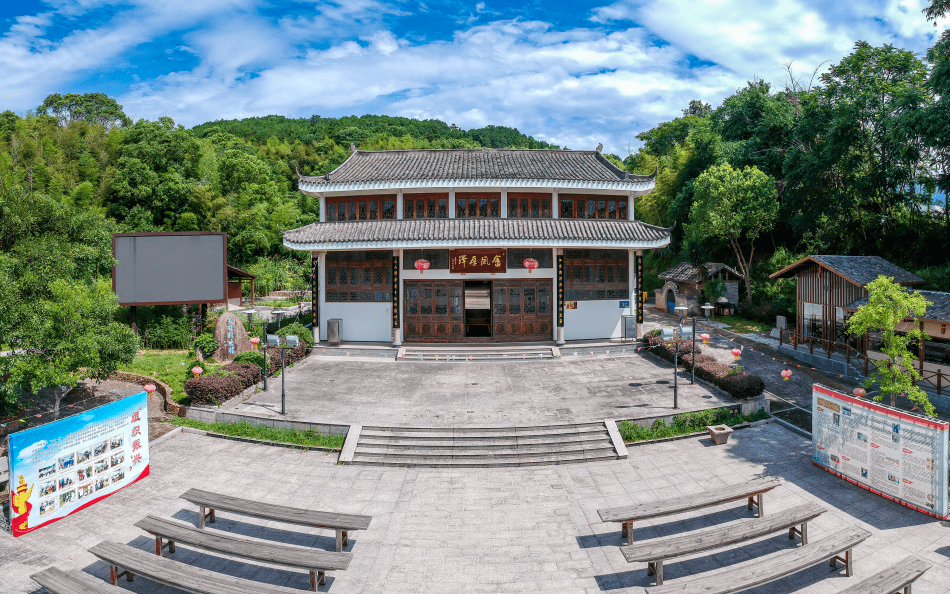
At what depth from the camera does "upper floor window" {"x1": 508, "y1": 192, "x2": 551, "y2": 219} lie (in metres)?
21.9

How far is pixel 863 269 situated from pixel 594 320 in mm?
10268

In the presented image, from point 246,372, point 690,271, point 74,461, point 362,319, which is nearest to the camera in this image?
point 74,461

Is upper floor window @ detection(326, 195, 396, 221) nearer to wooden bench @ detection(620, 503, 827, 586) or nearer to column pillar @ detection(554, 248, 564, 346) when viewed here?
column pillar @ detection(554, 248, 564, 346)

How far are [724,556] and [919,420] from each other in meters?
4.49

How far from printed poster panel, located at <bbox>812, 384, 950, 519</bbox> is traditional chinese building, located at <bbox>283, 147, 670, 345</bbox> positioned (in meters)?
11.4

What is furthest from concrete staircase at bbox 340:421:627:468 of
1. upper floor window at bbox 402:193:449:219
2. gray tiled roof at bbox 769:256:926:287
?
gray tiled roof at bbox 769:256:926:287

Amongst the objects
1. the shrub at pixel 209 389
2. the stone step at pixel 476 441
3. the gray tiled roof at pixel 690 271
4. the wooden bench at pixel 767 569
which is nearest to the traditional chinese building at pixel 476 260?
the shrub at pixel 209 389

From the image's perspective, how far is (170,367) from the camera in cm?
1809

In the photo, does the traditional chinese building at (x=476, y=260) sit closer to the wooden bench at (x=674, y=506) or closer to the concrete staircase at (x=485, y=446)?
the concrete staircase at (x=485, y=446)

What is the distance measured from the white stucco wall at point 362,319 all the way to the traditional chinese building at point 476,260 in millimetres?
45

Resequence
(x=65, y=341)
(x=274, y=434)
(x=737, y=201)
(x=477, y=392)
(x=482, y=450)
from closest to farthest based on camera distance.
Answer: (x=65, y=341)
(x=482, y=450)
(x=274, y=434)
(x=477, y=392)
(x=737, y=201)

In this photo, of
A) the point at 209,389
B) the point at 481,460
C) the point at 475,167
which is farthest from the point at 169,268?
the point at 481,460

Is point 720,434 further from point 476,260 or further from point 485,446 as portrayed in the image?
point 476,260

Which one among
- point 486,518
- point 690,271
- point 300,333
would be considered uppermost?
point 690,271
